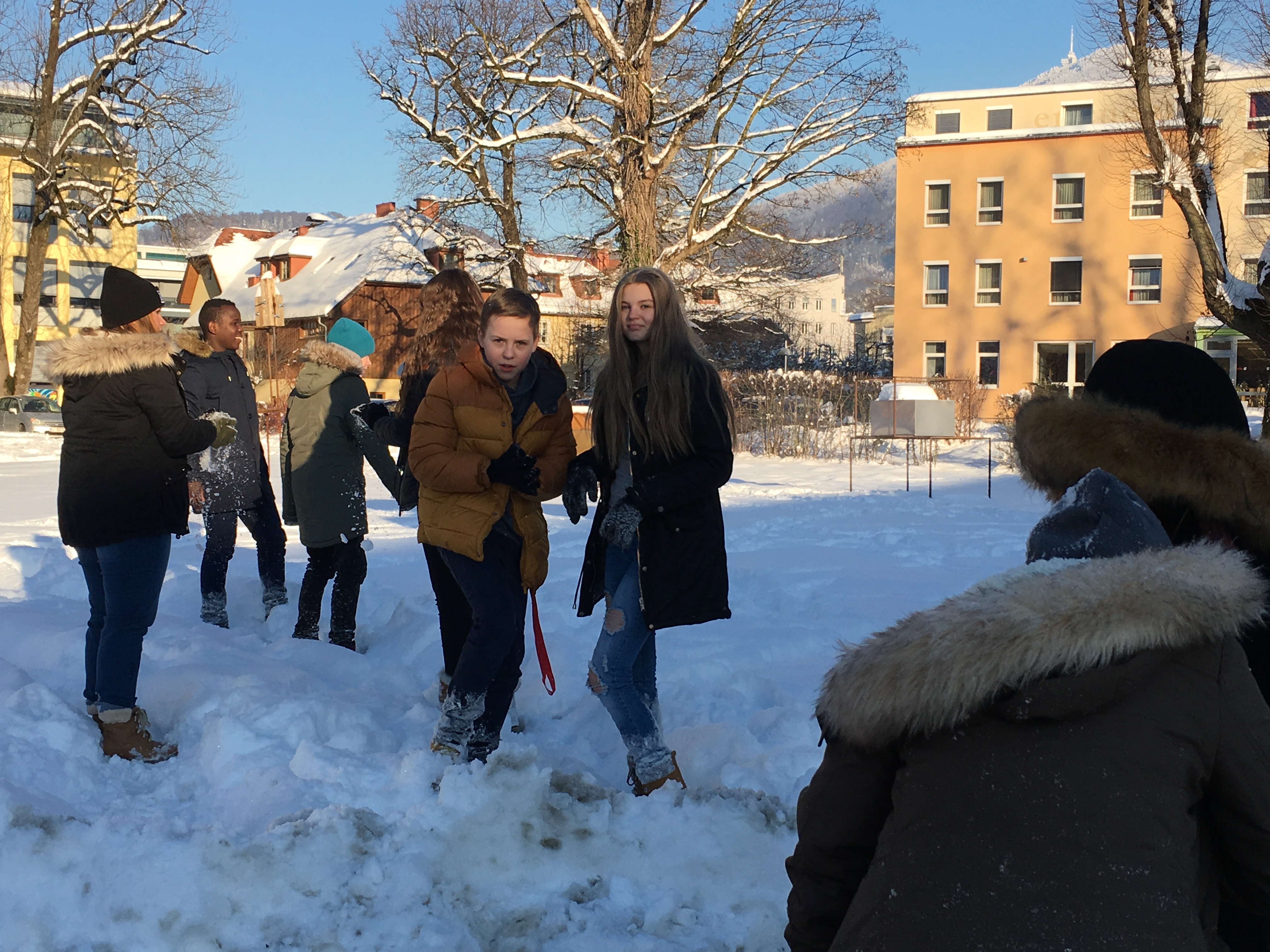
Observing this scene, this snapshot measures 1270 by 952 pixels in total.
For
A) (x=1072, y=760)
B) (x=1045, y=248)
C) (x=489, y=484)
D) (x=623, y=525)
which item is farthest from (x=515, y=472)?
(x=1045, y=248)

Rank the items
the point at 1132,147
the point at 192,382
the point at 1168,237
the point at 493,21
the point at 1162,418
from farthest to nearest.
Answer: the point at 1168,237
the point at 493,21
the point at 1132,147
the point at 192,382
the point at 1162,418

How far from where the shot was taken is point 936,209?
38.2 metres

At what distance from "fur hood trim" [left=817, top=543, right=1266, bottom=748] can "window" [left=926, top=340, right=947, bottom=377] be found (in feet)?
125

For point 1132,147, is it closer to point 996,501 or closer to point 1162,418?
point 996,501

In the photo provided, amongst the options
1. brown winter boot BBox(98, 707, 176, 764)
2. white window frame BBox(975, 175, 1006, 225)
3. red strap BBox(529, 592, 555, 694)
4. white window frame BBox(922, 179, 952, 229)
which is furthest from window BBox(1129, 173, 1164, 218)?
brown winter boot BBox(98, 707, 176, 764)

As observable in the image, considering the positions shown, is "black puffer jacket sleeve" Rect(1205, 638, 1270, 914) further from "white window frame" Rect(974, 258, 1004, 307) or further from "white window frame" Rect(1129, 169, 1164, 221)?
"white window frame" Rect(1129, 169, 1164, 221)

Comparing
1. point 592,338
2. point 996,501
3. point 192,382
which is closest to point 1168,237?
point 592,338

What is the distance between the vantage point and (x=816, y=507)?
1190 cm

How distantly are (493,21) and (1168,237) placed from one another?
25.2m

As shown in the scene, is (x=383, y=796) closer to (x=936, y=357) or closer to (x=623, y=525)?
(x=623, y=525)

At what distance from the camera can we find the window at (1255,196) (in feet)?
119

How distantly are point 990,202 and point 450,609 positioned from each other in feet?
121

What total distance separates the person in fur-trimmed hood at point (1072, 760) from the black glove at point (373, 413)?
12.1 feet

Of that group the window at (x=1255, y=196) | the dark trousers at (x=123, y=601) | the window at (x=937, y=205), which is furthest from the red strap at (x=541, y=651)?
the window at (x=1255, y=196)
